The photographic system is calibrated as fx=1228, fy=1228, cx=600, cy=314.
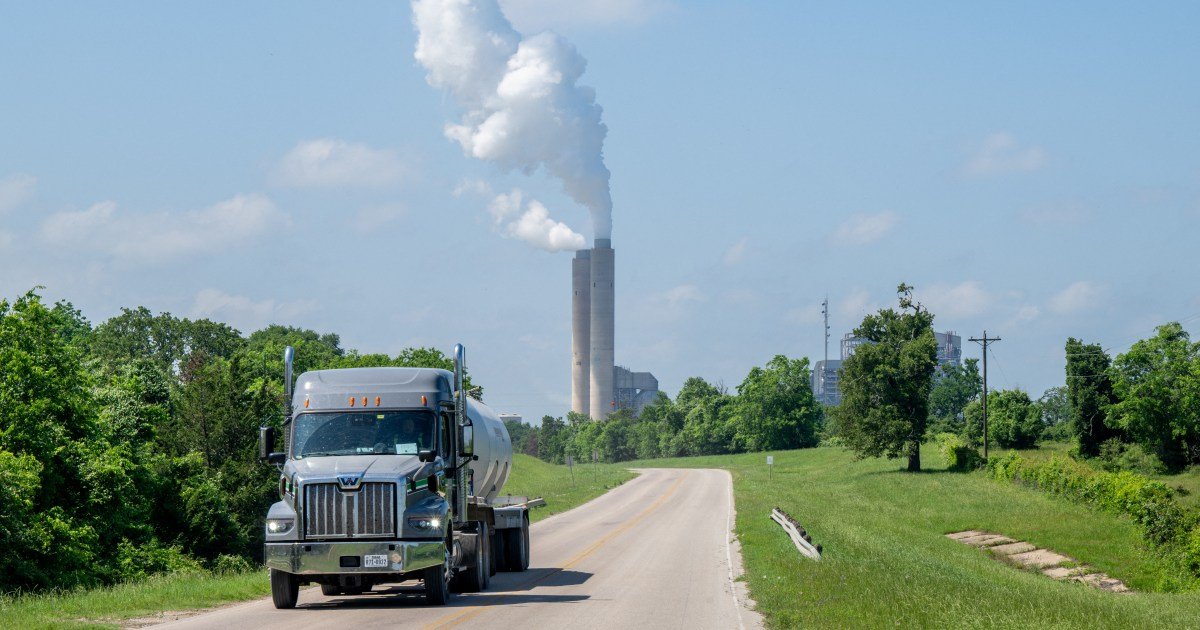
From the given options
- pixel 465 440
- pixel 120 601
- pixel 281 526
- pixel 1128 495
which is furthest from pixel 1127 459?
pixel 120 601

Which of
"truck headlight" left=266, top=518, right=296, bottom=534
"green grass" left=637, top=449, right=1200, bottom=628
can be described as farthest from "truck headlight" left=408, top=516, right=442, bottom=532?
"green grass" left=637, top=449, right=1200, bottom=628

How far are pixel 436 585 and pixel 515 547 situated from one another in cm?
758

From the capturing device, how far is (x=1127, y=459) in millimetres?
97875

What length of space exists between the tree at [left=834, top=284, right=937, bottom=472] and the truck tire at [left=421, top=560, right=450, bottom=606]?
72.7 metres

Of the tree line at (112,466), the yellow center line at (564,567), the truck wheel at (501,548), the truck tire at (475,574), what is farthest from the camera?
the tree line at (112,466)

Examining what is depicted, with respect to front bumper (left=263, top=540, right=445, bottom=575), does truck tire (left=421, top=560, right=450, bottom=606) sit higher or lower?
lower

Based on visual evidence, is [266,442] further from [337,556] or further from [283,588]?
[283,588]

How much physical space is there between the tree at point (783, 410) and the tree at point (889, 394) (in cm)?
6338

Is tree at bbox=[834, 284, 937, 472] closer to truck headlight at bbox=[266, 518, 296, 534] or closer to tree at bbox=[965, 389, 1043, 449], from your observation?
tree at bbox=[965, 389, 1043, 449]

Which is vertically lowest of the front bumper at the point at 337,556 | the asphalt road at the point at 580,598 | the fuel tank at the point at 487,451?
the asphalt road at the point at 580,598

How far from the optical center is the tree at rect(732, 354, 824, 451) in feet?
514

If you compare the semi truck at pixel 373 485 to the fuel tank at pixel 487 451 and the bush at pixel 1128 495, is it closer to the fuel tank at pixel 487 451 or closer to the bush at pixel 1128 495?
the fuel tank at pixel 487 451

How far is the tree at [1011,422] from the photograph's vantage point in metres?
111

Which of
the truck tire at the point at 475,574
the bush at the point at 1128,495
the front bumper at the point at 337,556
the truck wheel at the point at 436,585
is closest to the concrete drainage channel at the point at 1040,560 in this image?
the bush at the point at 1128,495
